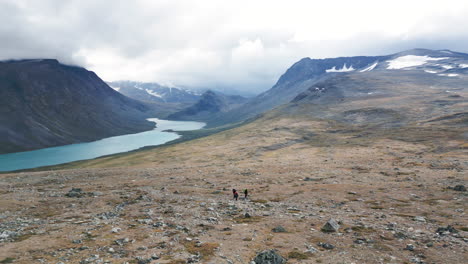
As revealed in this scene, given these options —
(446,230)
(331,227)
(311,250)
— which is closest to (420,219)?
(446,230)

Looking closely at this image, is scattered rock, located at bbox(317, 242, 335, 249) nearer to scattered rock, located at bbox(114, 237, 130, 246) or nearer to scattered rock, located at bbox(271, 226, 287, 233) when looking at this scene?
scattered rock, located at bbox(271, 226, 287, 233)

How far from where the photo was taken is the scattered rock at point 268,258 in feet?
63.1

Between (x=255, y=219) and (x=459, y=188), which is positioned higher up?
(x=255, y=219)

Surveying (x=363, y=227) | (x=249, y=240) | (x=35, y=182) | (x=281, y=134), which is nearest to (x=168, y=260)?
(x=249, y=240)

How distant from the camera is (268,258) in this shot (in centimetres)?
1948

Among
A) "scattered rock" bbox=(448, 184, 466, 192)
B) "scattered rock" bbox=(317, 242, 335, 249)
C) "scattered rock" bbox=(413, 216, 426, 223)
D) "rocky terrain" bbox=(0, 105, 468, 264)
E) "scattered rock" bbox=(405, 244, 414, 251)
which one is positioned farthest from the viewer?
"scattered rock" bbox=(448, 184, 466, 192)

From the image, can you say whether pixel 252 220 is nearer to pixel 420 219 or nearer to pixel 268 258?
pixel 268 258

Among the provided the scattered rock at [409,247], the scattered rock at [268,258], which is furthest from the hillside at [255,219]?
the scattered rock at [268,258]

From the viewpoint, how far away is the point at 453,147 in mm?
93375

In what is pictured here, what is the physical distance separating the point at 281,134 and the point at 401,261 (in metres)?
161

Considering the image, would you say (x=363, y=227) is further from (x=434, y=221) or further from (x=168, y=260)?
(x=168, y=260)

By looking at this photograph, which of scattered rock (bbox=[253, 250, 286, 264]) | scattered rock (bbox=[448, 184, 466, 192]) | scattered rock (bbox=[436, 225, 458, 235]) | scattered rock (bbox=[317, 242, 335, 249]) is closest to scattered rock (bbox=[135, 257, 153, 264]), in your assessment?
scattered rock (bbox=[253, 250, 286, 264])

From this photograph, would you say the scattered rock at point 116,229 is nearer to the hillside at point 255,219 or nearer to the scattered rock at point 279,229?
the hillside at point 255,219

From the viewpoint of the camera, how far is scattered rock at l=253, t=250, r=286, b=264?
63.1ft
